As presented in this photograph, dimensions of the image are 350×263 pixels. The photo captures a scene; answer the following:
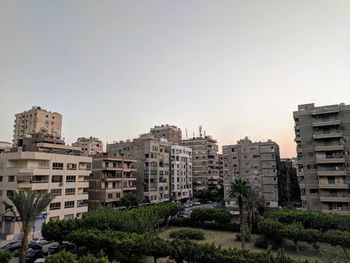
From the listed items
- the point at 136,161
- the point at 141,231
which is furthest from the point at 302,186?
the point at 136,161

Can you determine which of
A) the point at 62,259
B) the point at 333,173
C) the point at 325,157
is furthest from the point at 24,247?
the point at 325,157

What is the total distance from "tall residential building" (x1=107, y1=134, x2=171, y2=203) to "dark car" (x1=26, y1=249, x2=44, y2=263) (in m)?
43.1

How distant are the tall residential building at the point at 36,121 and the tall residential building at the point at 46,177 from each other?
72.9 meters

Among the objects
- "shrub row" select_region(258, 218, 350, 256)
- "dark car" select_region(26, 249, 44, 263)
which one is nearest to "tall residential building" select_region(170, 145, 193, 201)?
"shrub row" select_region(258, 218, 350, 256)

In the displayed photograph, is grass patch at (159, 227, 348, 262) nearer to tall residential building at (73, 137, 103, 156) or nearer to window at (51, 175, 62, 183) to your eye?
window at (51, 175, 62, 183)

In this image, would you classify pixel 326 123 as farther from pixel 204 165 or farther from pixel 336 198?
pixel 204 165

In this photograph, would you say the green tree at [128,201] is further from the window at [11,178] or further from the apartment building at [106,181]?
the window at [11,178]

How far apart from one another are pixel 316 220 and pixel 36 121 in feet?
400

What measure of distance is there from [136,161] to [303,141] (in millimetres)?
46170

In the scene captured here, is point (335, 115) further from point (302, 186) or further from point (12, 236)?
point (12, 236)

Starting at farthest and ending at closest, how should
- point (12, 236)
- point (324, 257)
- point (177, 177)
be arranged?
point (177, 177)
point (12, 236)
point (324, 257)

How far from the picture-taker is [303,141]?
60.2m

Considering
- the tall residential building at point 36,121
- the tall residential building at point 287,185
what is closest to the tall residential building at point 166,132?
the tall residential building at point 36,121

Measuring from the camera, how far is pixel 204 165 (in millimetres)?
115000
